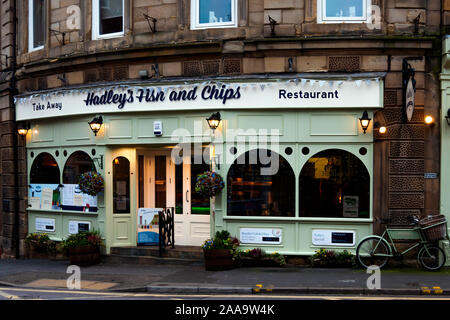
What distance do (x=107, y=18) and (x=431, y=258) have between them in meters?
10.4

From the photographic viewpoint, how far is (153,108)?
11648 mm

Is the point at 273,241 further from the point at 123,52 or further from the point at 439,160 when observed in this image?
the point at 123,52

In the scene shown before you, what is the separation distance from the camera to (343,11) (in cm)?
1115

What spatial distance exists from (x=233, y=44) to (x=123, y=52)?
300cm

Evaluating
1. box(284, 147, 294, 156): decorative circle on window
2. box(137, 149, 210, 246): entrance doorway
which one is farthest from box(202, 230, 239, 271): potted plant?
box(284, 147, 294, 156): decorative circle on window

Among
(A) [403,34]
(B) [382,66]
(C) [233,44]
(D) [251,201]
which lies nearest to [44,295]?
(D) [251,201]

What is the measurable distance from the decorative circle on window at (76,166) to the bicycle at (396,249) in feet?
24.5

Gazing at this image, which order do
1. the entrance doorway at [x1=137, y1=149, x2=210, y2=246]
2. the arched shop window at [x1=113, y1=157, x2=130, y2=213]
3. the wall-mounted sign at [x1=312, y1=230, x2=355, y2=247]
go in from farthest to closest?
1. the arched shop window at [x1=113, y1=157, x2=130, y2=213]
2. the entrance doorway at [x1=137, y1=149, x2=210, y2=246]
3. the wall-mounted sign at [x1=312, y1=230, x2=355, y2=247]

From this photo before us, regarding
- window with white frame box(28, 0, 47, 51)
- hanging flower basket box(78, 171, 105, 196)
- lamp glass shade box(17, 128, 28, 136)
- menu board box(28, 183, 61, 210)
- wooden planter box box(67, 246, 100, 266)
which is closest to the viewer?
wooden planter box box(67, 246, 100, 266)

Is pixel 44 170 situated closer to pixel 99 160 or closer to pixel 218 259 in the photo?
pixel 99 160

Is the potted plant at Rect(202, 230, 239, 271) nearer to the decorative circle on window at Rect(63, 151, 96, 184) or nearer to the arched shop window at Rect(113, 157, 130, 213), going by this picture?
the arched shop window at Rect(113, 157, 130, 213)

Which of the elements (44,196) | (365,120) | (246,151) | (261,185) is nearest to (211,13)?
(246,151)

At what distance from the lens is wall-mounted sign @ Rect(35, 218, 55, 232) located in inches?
535

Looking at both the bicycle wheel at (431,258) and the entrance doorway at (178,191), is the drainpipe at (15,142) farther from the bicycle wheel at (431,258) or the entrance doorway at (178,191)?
the bicycle wheel at (431,258)
